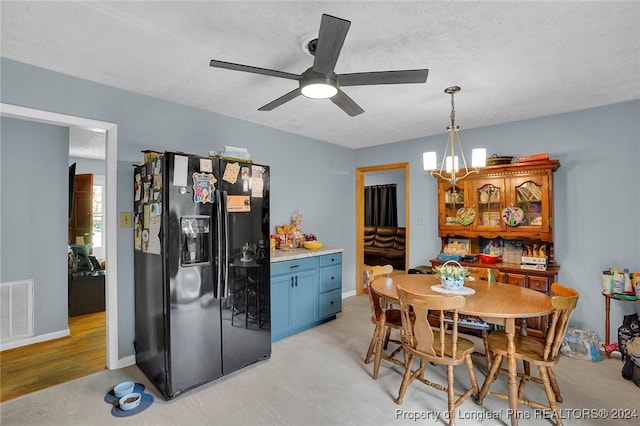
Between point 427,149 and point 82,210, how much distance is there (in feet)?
17.0

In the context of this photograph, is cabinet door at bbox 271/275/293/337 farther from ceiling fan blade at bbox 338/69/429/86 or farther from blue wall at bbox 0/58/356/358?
ceiling fan blade at bbox 338/69/429/86

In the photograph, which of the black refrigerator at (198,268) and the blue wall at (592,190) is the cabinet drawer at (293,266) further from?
the blue wall at (592,190)

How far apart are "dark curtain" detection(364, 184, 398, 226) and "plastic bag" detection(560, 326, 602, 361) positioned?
454cm

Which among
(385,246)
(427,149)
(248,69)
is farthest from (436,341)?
(385,246)

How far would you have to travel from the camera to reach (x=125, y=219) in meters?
2.87

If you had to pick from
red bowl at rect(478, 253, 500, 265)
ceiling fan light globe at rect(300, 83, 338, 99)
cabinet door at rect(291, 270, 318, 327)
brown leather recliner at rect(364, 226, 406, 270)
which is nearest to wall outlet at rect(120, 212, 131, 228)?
cabinet door at rect(291, 270, 318, 327)

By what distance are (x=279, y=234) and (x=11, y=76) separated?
9.15 ft

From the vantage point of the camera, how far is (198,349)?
252 centimetres

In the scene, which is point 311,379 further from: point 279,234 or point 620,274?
point 620,274

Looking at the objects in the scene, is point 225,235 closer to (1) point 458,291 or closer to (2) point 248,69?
(2) point 248,69

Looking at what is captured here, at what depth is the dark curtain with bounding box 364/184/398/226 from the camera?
7.63 meters

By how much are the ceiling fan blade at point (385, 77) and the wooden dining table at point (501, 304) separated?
58.9 inches

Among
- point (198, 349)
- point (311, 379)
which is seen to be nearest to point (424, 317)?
point (311, 379)

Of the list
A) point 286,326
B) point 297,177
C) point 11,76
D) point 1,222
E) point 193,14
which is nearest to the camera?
point 193,14
